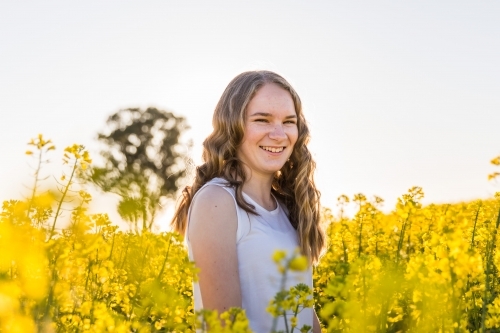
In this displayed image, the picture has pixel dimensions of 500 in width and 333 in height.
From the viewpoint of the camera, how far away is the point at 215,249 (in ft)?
8.98

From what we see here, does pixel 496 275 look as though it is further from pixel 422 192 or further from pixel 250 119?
pixel 250 119

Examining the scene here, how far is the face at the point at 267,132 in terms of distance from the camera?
3.09m

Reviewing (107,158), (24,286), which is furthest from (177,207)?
(107,158)

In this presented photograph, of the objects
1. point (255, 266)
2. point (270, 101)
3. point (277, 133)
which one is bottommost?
point (255, 266)

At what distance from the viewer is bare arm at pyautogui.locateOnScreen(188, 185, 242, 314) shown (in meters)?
2.71

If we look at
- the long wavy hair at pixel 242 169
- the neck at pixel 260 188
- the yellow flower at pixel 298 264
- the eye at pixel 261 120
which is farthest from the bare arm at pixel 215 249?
the yellow flower at pixel 298 264

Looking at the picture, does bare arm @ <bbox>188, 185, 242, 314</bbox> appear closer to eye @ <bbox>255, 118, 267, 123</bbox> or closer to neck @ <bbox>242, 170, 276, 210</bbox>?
neck @ <bbox>242, 170, 276, 210</bbox>

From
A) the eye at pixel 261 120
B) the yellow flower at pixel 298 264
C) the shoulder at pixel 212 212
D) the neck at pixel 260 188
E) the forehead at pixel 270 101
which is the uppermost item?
the forehead at pixel 270 101

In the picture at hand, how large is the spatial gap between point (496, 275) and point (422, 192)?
1452mm

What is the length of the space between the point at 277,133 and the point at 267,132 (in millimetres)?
45

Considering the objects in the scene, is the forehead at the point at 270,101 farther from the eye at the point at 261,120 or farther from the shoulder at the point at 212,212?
the shoulder at the point at 212,212

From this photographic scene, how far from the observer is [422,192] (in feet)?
11.2

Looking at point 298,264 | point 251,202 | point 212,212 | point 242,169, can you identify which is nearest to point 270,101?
point 242,169

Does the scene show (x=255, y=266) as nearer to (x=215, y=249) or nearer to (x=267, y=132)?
(x=215, y=249)
